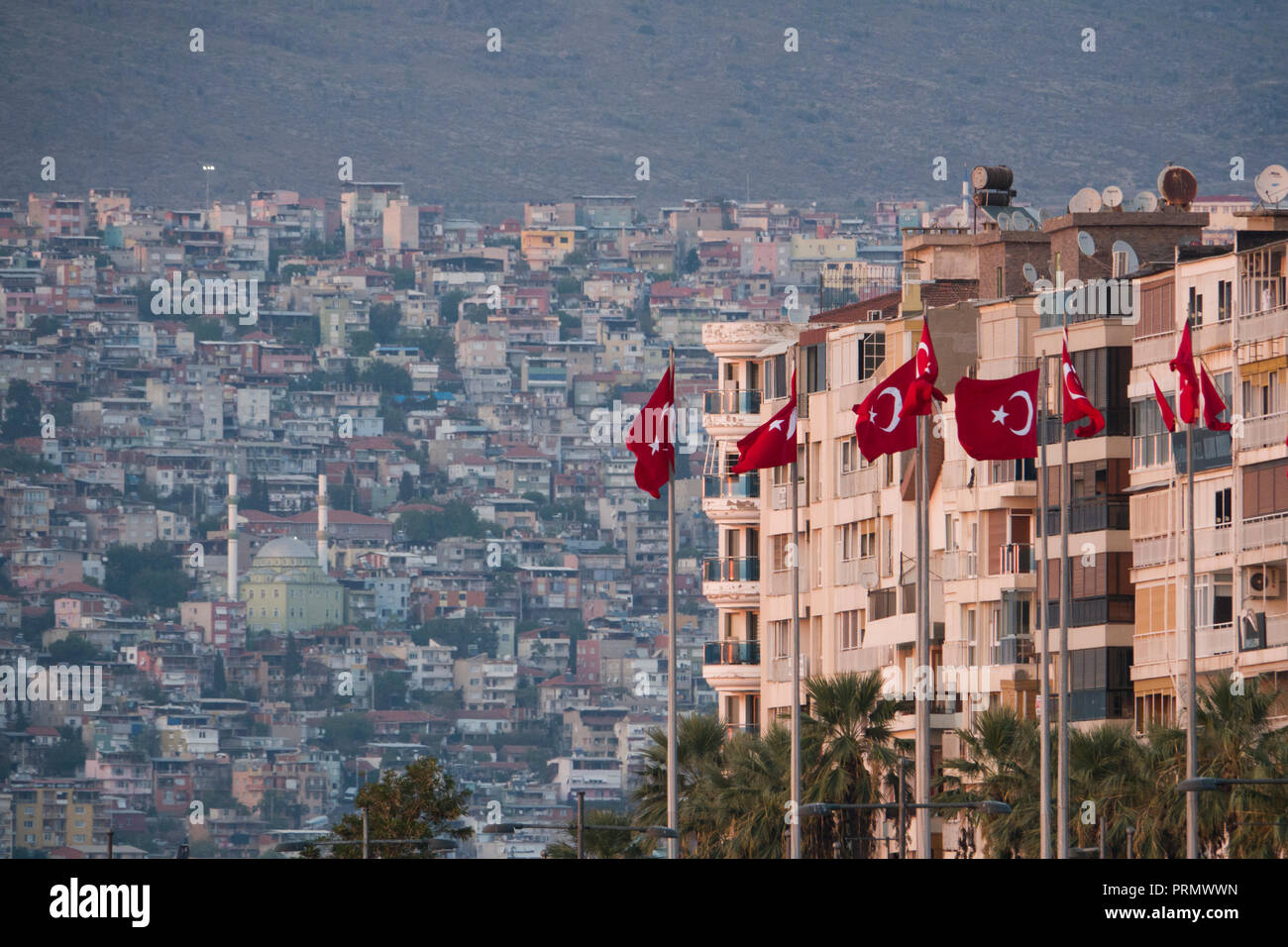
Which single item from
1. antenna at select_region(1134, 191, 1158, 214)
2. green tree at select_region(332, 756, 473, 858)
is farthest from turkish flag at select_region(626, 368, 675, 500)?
antenna at select_region(1134, 191, 1158, 214)

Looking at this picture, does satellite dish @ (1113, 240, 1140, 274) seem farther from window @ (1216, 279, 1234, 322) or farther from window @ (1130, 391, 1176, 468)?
window @ (1216, 279, 1234, 322)

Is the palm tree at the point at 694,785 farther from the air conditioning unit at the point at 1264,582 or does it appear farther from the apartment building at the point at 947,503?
the air conditioning unit at the point at 1264,582

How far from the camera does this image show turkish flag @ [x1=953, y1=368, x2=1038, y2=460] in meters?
58.8

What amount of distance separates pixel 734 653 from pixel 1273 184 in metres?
25.9

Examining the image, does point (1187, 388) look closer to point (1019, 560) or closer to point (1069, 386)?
point (1069, 386)

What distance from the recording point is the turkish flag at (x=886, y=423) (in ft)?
199

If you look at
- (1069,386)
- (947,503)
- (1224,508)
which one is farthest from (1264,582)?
(947,503)

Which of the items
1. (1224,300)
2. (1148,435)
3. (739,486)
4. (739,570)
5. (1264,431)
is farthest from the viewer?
(739,486)

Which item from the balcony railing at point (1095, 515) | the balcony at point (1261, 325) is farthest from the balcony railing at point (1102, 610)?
the balcony at point (1261, 325)

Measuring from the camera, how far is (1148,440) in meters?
79.3

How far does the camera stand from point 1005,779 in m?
70.5
